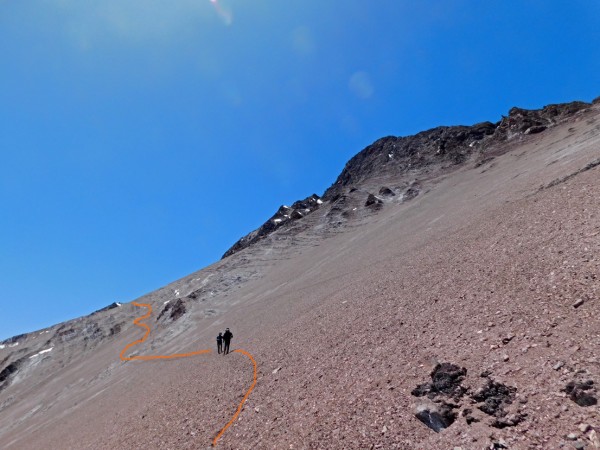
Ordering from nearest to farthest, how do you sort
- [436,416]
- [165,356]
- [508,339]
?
[436,416] → [508,339] → [165,356]

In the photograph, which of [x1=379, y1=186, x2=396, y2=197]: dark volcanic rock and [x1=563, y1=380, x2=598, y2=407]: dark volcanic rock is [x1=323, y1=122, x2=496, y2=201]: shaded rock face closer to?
[x1=379, y1=186, x2=396, y2=197]: dark volcanic rock

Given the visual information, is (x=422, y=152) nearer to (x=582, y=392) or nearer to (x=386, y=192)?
(x=386, y=192)

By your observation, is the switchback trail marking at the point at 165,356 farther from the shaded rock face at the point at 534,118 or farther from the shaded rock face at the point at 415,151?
the shaded rock face at the point at 534,118

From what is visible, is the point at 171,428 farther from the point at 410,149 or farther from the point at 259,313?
the point at 410,149

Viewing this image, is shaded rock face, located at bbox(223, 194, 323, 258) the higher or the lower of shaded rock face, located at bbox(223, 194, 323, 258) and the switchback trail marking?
the higher

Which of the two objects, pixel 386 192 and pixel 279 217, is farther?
pixel 279 217

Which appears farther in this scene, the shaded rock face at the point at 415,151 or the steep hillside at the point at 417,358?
the shaded rock face at the point at 415,151

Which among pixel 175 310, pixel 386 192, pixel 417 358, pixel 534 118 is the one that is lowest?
pixel 417 358

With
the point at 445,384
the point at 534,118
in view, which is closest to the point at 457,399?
the point at 445,384

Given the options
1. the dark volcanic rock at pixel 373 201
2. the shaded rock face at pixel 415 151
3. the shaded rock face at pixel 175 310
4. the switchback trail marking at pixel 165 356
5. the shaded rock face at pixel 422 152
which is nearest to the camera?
the switchback trail marking at pixel 165 356

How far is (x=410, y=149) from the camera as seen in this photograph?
10188cm

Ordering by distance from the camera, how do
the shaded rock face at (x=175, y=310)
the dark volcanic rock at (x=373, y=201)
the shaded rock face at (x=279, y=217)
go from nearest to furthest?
1. the shaded rock face at (x=175, y=310)
2. the dark volcanic rock at (x=373, y=201)
3. the shaded rock face at (x=279, y=217)

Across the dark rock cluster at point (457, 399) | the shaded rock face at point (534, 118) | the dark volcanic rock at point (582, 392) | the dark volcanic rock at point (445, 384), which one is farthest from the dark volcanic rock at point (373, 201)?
the dark volcanic rock at point (582, 392)

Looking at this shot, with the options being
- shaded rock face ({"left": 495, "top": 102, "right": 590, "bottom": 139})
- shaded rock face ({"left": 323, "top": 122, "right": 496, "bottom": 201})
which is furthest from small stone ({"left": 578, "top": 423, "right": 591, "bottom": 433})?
shaded rock face ({"left": 323, "top": 122, "right": 496, "bottom": 201})
